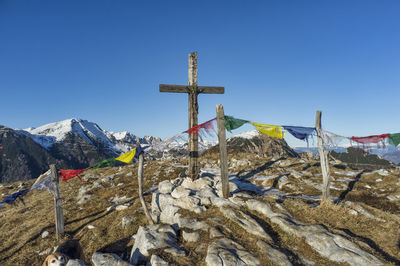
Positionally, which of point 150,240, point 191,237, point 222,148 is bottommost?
point 191,237

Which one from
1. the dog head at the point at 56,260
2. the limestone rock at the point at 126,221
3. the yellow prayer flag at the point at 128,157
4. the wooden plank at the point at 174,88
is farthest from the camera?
the wooden plank at the point at 174,88

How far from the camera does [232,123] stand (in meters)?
11.5

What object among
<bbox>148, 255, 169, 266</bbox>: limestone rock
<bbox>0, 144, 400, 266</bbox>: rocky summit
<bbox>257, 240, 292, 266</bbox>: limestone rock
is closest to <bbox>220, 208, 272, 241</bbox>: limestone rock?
<bbox>0, 144, 400, 266</bbox>: rocky summit

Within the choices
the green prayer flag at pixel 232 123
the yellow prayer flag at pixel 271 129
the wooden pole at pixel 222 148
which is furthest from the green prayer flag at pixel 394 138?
the wooden pole at pixel 222 148

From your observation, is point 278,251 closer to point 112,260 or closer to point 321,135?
point 112,260

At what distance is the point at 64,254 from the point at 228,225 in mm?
6725

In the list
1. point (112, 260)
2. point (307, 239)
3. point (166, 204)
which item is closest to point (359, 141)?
point (307, 239)

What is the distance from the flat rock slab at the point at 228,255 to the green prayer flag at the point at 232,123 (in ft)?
19.9

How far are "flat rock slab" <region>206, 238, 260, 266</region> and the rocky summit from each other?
1.3 inches

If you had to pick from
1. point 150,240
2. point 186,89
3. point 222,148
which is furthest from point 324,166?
point 150,240

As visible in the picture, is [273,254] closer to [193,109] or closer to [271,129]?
[271,129]

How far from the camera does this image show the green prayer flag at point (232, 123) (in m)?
11.3

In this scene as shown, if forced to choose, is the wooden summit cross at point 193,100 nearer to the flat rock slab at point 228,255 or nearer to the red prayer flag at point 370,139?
the flat rock slab at point 228,255

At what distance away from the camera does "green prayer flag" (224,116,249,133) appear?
11.3 m
